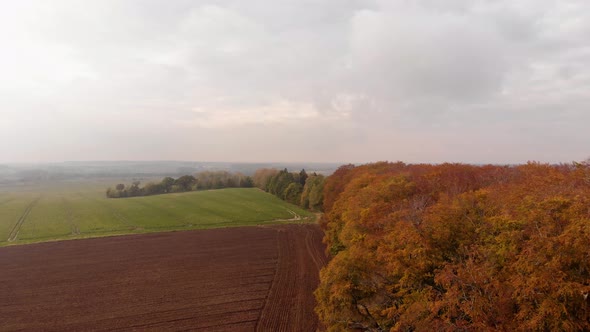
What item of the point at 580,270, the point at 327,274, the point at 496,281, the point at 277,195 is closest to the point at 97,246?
the point at 327,274

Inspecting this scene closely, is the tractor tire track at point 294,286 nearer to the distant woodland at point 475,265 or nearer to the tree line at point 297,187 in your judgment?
the distant woodland at point 475,265

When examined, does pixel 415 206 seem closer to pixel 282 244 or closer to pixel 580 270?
pixel 580 270

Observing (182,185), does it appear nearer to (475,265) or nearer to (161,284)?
(161,284)

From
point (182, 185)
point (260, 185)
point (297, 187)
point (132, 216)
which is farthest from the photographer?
point (260, 185)

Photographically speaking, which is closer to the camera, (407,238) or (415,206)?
(407,238)

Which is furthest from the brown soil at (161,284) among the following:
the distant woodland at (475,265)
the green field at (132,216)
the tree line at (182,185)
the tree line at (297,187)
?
the tree line at (182,185)

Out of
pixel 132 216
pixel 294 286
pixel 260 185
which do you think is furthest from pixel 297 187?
pixel 294 286

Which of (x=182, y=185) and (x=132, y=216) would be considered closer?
(x=132, y=216)
